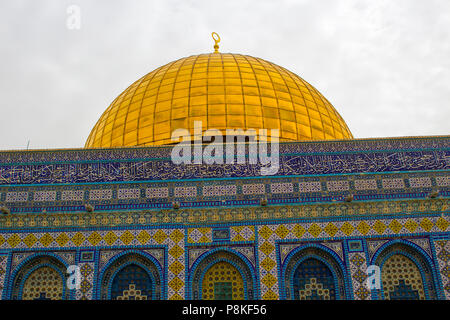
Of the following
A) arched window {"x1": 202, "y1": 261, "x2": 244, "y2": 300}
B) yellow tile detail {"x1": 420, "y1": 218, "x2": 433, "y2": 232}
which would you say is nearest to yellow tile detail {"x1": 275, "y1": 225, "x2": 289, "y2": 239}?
arched window {"x1": 202, "y1": 261, "x2": 244, "y2": 300}

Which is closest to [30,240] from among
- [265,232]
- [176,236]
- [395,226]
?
[176,236]

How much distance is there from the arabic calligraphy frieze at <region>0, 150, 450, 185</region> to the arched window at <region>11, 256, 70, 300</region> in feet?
4.16

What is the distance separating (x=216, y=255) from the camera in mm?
8352

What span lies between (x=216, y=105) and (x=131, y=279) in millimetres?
4490

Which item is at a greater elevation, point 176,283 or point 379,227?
point 379,227

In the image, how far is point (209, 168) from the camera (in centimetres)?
891

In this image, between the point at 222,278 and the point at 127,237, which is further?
the point at 127,237

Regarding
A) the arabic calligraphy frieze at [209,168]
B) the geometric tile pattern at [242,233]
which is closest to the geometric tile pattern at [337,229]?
the geometric tile pattern at [242,233]

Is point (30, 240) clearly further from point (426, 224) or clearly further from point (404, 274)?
point (426, 224)

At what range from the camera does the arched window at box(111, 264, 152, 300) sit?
8.20m

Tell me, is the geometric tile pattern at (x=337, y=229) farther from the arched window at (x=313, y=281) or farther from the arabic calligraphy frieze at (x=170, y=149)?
the arabic calligraphy frieze at (x=170, y=149)

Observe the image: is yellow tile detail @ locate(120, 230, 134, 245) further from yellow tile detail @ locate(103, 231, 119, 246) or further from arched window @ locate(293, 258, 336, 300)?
arched window @ locate(293, 258, 336, 300)
